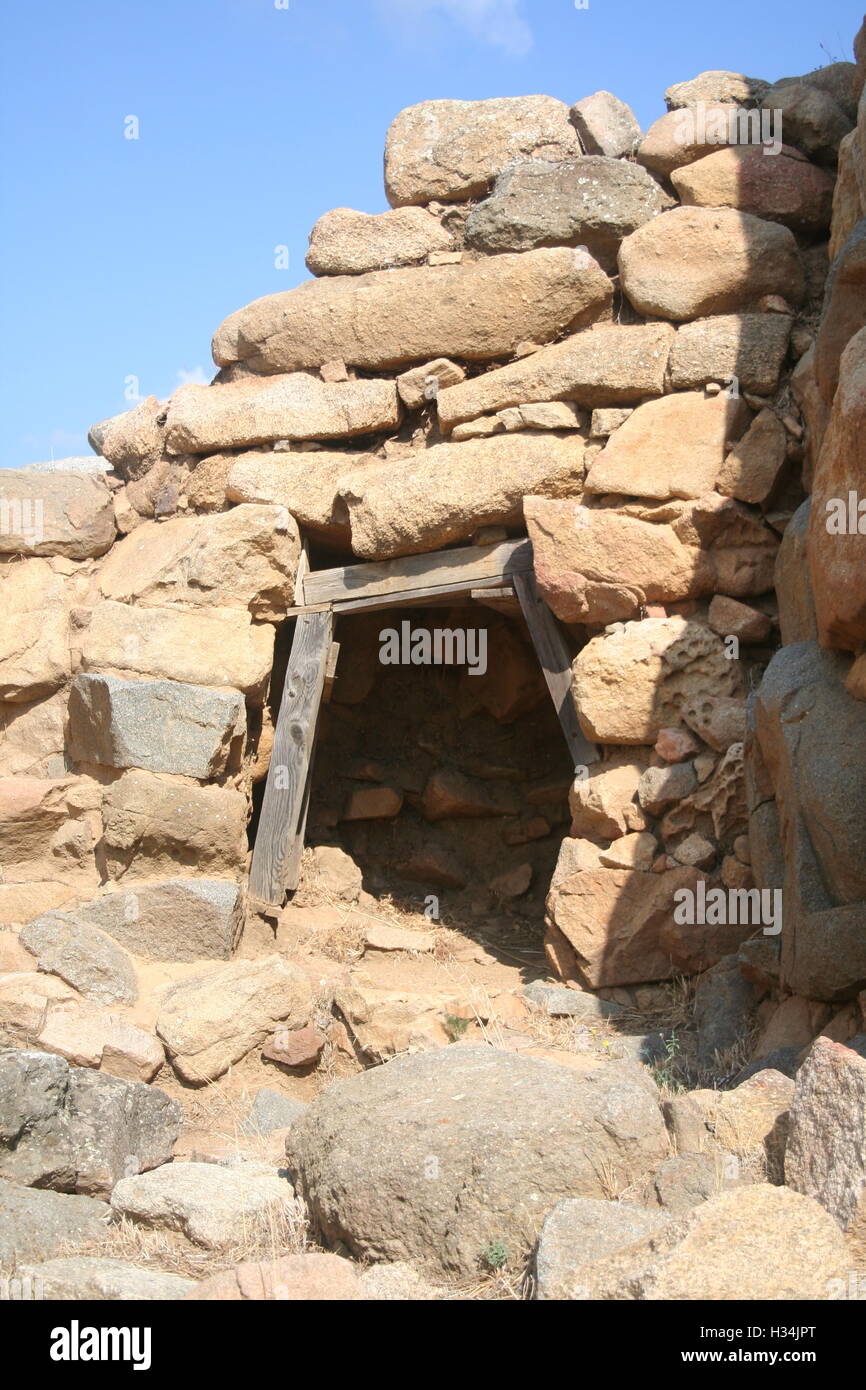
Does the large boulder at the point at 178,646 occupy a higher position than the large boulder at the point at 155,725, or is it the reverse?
the large boulder at the point at 178,646

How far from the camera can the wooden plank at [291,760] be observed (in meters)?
6.68

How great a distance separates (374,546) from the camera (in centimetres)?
660

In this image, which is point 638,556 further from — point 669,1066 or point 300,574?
point 669,1066

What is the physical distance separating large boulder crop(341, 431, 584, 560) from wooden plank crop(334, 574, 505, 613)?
229mm

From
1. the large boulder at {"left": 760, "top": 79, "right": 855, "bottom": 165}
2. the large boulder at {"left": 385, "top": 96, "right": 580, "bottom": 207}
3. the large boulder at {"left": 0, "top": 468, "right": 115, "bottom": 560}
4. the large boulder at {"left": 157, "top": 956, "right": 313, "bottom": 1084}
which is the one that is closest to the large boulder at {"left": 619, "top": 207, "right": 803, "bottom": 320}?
the large boulder at {"left": 760, "top": 79, "right": 855, "bottom": 165}

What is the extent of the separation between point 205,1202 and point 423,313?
15.8ft

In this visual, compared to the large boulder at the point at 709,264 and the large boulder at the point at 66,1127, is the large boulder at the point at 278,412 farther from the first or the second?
the large boulder at the point at 66,1127

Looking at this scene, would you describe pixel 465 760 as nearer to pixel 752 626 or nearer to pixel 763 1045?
pixel 752 626

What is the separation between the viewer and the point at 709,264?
6.25m

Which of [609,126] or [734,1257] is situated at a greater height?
[609,126]

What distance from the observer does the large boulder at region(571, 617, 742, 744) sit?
5.88 metres

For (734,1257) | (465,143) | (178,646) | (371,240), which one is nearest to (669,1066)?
(734,1257)

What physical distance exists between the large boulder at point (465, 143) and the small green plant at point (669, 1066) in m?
4.79

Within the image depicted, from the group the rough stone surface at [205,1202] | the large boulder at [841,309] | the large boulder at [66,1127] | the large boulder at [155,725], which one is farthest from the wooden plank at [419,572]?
the rough stone surface at [205,1202]
